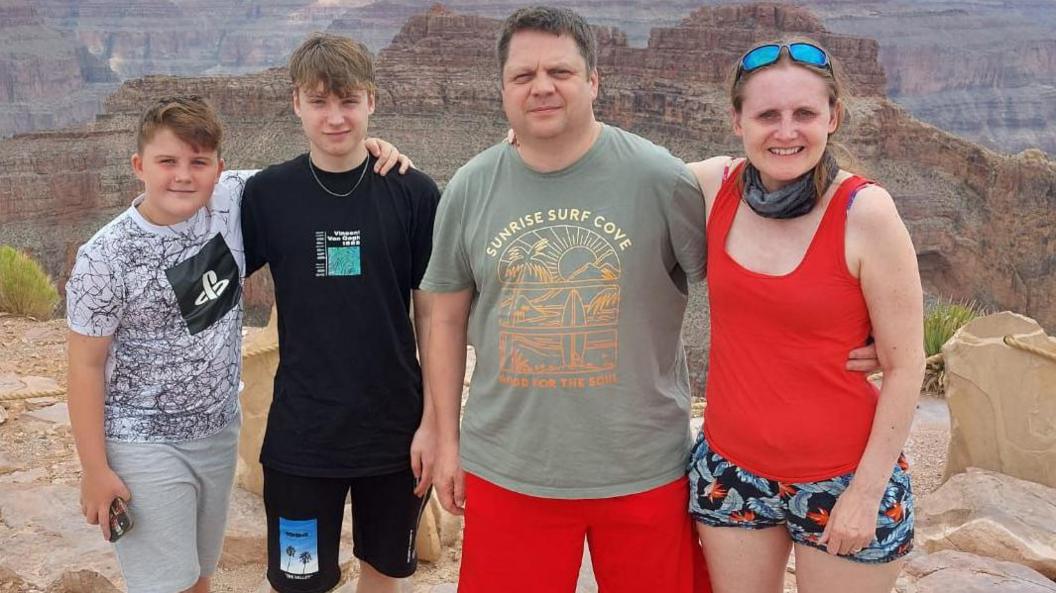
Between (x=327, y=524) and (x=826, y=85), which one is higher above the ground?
(x=826, y=85)

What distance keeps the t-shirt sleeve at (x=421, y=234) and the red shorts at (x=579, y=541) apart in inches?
25.7

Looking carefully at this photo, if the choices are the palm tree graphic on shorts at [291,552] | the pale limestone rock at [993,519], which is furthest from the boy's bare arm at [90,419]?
the pale limestone rock at [993,519]

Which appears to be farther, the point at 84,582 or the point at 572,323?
the point at 84,582

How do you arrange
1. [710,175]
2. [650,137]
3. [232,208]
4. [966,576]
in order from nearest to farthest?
[710,175] < [232,208] < [966,576] < [650,137]

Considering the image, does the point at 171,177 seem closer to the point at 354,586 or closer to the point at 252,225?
the point at 252,225

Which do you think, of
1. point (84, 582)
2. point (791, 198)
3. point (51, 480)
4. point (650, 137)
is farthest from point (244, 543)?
point (650, 137)

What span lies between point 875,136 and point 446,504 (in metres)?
37.1

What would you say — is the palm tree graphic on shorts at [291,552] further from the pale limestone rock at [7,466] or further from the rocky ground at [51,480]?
the pale limestone rock at [7,466]

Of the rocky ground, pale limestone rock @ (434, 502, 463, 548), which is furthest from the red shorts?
pale limestone rock @ (434, 502, 463, 548)

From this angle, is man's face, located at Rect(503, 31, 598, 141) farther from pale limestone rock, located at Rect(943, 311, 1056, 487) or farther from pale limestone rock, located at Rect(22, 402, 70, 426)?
pale limestone rock, located at Rect(22, 402, 70, 426)

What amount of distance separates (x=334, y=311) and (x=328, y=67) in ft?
2.27

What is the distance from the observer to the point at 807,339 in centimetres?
229

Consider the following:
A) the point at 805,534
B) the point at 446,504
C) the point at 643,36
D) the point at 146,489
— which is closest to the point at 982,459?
the point at 805,534

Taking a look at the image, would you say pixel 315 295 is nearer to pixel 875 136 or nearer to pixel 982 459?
pixel 982 459
